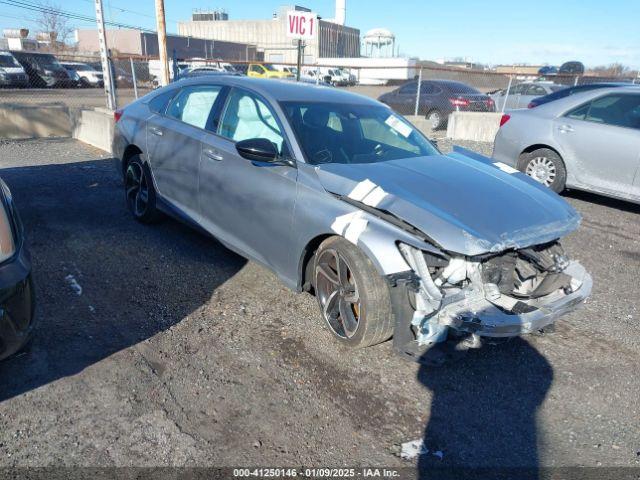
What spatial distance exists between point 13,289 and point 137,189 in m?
3.16

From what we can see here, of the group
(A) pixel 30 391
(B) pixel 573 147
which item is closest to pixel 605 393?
(A) pixel 30 391

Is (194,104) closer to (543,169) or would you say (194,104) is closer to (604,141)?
(543,169)

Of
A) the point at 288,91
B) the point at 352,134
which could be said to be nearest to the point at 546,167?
the point at 352,134

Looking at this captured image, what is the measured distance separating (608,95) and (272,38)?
81.2 m

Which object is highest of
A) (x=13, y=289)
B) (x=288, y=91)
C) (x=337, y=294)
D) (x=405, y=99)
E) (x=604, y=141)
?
(x=288, y=91)

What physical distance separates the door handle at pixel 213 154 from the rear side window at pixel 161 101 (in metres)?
1.19

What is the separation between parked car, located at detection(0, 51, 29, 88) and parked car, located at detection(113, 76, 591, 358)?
71.5 ft

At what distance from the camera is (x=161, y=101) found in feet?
16.7

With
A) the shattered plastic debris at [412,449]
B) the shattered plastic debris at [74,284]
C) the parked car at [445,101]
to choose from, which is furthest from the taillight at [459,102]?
the shattered plastic debris at [412,449]

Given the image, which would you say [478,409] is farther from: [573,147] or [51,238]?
[573,147]

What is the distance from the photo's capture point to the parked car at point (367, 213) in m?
2.81

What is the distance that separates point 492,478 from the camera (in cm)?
234

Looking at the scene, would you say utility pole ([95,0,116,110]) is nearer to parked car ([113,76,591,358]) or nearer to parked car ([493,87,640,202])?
parked car ([113,76,591,358])

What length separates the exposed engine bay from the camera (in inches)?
109
